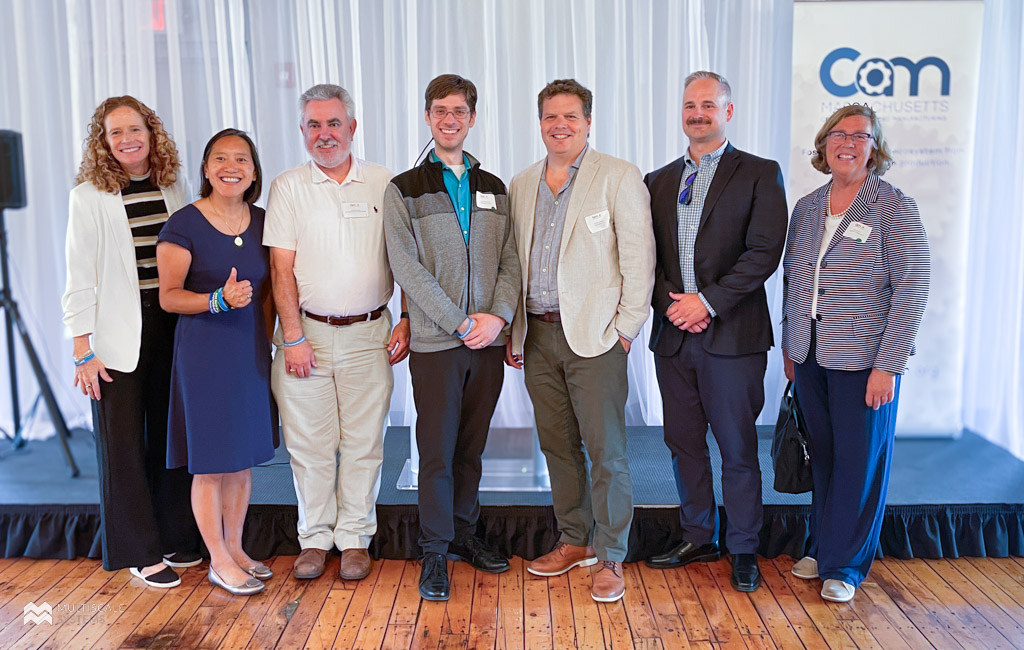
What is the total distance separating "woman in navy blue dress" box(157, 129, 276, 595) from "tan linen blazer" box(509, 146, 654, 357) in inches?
42.0

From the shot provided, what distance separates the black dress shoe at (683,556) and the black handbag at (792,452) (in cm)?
39

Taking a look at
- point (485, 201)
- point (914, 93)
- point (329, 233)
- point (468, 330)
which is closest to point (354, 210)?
point (329, 233)

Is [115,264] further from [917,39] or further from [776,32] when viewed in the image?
[917,39]

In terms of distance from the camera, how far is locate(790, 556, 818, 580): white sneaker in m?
2.87

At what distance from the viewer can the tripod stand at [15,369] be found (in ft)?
12.4

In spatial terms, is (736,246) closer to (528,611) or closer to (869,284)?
(869,284)

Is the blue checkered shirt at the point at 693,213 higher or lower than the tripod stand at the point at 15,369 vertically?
higher

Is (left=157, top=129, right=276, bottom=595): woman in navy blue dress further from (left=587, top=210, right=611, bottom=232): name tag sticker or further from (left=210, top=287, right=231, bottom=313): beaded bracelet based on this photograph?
(left=587, top=210, right=611, bottom=232): name tag sticker

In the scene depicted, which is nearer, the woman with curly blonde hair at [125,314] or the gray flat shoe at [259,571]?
the woman with curly blonde hair at [125,314]

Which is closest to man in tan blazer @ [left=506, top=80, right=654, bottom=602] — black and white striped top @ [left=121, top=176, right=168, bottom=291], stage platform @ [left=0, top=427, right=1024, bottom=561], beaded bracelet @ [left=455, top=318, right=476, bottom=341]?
beaded bracelet @ [left=455, top=318, right=476, bottom=341]

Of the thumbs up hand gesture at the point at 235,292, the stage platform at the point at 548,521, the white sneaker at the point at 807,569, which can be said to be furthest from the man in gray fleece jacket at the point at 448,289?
the white sneaker at the point at 807,569

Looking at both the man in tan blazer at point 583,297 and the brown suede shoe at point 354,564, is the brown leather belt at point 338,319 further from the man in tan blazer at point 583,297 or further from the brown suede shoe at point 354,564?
the brown suede shoe at point 354,564

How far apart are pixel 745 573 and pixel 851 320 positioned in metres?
0.98
